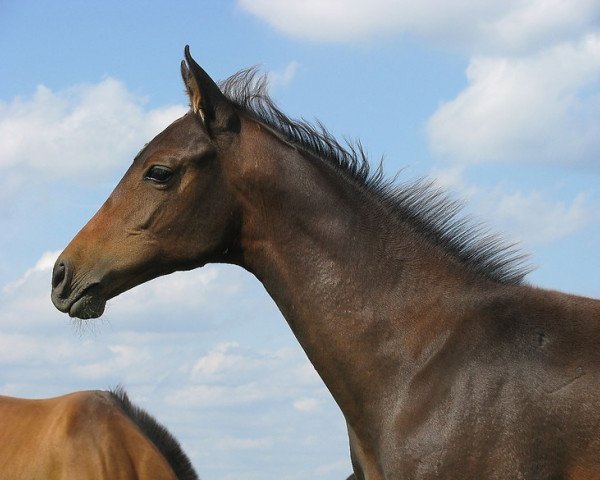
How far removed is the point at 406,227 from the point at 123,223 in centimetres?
177

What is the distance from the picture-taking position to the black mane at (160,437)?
38.5 ft

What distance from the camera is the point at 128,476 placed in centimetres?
1090

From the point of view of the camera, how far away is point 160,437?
11.9 meters

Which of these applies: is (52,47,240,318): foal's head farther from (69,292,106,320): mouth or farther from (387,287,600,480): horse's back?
(387,287,600,480): horse's back

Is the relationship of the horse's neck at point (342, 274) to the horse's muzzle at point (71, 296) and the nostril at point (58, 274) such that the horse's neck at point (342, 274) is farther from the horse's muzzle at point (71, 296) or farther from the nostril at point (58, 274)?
the nostril at point (58, 274)

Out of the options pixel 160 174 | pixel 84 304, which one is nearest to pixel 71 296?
pixel 84 304

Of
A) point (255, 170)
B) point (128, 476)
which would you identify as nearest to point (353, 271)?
point (255, 170)

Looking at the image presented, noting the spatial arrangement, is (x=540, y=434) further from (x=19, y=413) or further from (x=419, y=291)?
(x=19, y=413)

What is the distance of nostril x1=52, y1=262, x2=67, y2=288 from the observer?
243 inches

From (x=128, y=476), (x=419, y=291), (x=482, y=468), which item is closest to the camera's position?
(x=482, y=468)

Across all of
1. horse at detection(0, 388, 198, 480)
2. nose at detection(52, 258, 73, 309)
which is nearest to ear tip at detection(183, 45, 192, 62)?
nose at detection(52, 258, 73, 309)

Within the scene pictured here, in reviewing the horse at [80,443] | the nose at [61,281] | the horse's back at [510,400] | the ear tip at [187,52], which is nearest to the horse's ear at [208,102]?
the ear tip at [187,52]

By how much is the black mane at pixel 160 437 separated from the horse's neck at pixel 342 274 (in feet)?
20.2

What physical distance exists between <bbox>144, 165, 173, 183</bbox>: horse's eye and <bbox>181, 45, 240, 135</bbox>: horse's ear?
0.37 m
